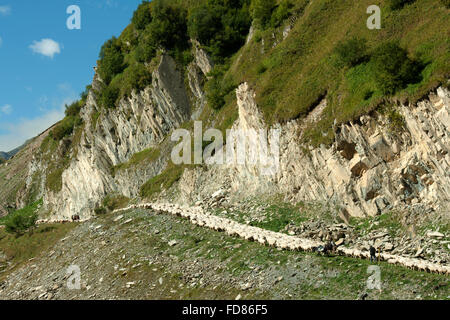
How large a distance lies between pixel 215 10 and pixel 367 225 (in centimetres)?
5542

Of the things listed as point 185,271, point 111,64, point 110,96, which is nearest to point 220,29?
point 110,96

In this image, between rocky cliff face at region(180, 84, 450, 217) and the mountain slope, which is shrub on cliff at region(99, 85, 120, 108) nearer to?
the mountain slope

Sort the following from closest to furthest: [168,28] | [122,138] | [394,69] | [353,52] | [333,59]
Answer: [394,69] < [353,52] < [333,59] < [168,28] < [122,138]

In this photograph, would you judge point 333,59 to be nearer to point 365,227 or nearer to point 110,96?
point 365,227

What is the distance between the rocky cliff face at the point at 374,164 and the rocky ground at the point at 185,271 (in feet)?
21.3

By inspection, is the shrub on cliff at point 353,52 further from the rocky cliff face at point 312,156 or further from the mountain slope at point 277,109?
the rocky cliff face at point 312,156

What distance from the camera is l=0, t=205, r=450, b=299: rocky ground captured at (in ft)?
65.7

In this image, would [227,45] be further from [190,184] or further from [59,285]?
[59,285]

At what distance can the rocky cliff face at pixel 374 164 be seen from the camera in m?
24.7

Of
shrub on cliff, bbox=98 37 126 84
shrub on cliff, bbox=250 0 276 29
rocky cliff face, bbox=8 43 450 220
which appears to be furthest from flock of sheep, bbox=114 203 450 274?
shrub on cliff, bbox=98 37 126 84

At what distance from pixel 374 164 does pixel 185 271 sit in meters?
15.2

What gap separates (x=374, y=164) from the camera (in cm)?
2836

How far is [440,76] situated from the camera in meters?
25.3
